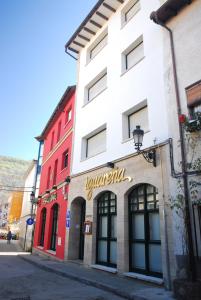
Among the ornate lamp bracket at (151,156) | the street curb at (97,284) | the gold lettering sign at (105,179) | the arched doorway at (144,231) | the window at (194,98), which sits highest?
the window at (194,98)

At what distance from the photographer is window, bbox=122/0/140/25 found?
12.4 metres

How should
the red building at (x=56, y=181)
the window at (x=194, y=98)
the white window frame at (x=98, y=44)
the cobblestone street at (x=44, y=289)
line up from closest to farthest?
the cobblestone street at (x=44, y=289) < the window at (x=194, y=98) < the white window frame at (x=98, y=44) < the red building at (x=56, y=181)

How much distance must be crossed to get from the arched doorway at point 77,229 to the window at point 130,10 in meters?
9.14

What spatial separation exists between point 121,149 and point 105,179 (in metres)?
1.52

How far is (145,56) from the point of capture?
1037 cm

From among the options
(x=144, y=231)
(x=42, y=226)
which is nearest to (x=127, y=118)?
(x=144, y=231)

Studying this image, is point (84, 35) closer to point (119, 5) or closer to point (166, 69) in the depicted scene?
point (119, 5)

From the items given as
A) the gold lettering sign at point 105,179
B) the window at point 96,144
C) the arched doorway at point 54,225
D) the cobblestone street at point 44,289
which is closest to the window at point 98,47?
the window at point 96,144

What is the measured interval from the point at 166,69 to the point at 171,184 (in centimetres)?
400

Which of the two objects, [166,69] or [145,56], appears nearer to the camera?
[166,69]

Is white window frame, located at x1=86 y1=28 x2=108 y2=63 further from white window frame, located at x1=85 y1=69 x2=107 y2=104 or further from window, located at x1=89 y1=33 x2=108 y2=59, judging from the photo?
white window frame, located at x1=85 y1=69 x2=107 y2=104

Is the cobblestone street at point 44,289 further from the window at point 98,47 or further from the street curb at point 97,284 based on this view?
the window at point 98,47

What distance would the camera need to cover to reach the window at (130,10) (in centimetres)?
1237

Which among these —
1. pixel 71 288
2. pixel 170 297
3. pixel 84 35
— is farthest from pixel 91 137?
pixel 170 297
